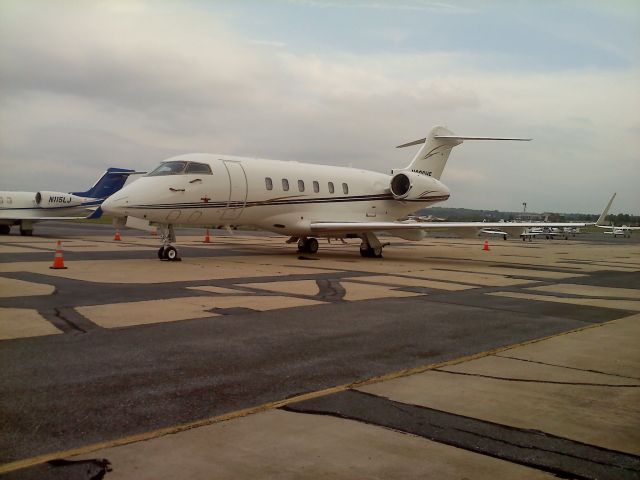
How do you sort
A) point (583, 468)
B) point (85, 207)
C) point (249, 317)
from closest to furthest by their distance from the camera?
1. point (583, 468)
2. point (249, 317)
3. point (85, 207)

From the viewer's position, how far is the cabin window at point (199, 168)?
18141 mm

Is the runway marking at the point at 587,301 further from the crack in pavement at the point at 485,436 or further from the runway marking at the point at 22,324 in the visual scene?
the runway marking at the point at 22,324

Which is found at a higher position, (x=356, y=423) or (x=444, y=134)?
(x=444, y=134)

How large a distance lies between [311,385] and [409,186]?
20.1 metres

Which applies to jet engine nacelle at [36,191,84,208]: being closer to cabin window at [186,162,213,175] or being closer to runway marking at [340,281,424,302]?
cabin window at [186,162,213,175]

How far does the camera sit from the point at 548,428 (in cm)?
450

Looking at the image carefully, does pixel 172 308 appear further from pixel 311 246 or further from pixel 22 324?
pixel 311 246

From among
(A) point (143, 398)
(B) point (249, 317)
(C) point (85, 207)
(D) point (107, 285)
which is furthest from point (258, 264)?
(C) point (85, 207)

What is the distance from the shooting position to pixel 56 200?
3600 cm

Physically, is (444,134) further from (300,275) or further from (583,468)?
(583,468)

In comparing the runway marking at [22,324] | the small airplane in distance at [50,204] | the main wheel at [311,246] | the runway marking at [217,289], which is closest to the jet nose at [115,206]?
the runway marking at [217,289]

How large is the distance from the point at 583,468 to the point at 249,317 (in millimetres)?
5738

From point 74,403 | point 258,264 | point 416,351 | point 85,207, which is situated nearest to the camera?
point 74,403

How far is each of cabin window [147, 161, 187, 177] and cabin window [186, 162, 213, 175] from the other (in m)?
0.18
